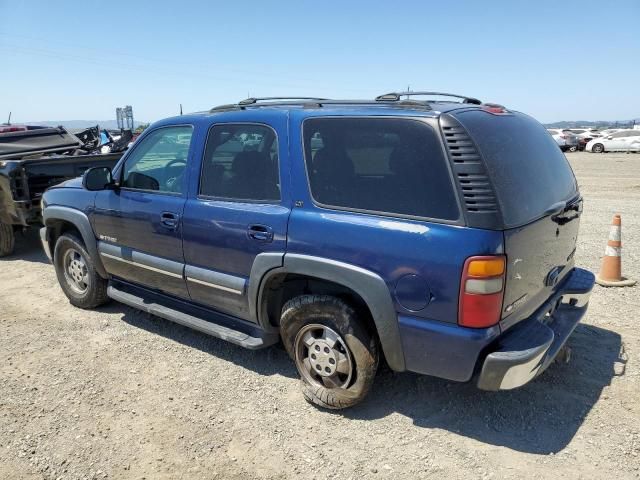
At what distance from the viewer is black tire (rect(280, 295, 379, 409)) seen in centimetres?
300

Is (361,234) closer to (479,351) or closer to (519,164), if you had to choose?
(479,351)

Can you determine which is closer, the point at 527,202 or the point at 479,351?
the point at 479,351

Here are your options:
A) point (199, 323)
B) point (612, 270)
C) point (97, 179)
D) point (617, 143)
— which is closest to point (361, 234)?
point (199, 323)

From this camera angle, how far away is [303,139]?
10.4 ft

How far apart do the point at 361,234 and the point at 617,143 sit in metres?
32.7

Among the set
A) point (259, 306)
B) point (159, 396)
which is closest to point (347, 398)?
point (259, 306)

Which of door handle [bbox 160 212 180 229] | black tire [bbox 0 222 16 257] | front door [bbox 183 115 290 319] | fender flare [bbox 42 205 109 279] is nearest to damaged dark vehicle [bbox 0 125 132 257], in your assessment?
black tire [bbox 0 222 16 257]

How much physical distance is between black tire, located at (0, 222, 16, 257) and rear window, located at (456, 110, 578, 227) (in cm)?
693

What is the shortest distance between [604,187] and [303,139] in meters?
13.5

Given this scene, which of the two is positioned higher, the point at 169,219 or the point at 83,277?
the point at 169,219

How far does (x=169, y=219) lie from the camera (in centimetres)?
378

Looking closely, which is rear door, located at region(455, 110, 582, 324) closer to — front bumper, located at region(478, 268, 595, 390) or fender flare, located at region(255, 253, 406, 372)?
front bumper, located at region(478, 268, 595, 390)

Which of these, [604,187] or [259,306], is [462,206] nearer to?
[259,306]

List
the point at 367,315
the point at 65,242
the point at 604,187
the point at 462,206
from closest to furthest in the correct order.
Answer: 1. the point at 462,206
2. the point at 367,315
3. the point at 65,242
4. the point at 604,187
